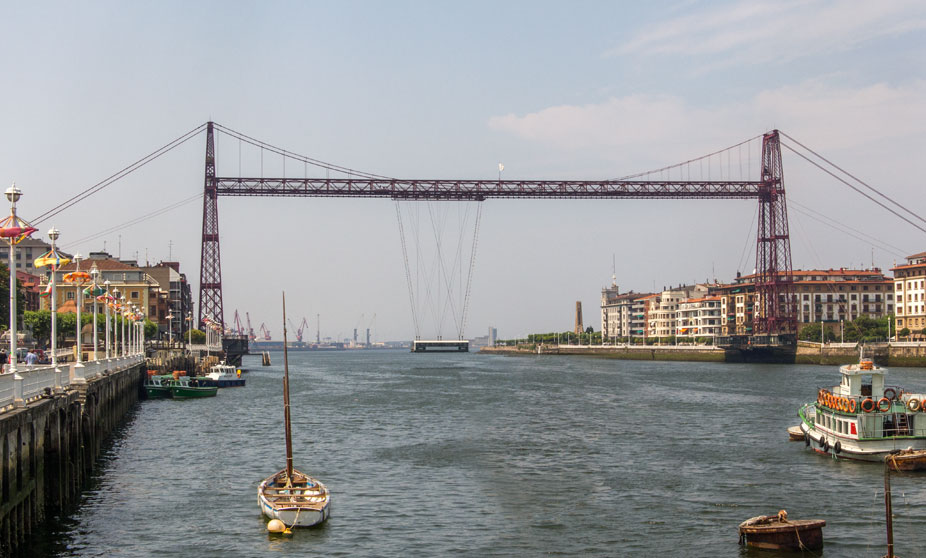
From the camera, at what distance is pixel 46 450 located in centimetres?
2805

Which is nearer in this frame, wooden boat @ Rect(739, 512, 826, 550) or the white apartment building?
wooden boat @ Rect(739, 512, 826, 550)

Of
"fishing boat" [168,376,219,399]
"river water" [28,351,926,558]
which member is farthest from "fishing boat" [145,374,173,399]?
"river water" [28,351,926,558]

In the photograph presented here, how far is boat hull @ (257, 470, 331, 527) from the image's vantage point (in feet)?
88.9

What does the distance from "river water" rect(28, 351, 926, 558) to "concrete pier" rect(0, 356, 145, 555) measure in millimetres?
980

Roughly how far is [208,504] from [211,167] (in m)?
100

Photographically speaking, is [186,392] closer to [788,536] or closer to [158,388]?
[158,388]

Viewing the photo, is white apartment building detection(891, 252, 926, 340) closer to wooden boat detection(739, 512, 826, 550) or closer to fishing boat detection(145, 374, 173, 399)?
fishing boat detection(145, 374, 173, 399)

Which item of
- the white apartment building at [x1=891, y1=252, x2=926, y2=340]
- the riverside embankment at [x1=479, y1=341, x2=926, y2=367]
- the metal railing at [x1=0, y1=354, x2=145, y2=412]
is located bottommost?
the riverside embankment at [x1=479, y1=341, x2=926, y2=367]

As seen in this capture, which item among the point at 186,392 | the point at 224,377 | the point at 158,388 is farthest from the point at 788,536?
the point at 224,377

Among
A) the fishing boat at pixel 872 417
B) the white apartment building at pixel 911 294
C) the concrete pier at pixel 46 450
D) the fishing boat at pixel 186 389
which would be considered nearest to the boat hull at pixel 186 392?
the fishing boat at pixel 186 389

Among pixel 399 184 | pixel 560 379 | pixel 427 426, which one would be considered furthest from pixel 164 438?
pixel 399 184

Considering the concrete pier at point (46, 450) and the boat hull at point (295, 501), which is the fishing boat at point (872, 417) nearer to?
the boat hull at point (295, 501)

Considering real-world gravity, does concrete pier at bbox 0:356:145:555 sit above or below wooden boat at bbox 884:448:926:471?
above

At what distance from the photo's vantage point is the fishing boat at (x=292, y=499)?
27.1 metres
